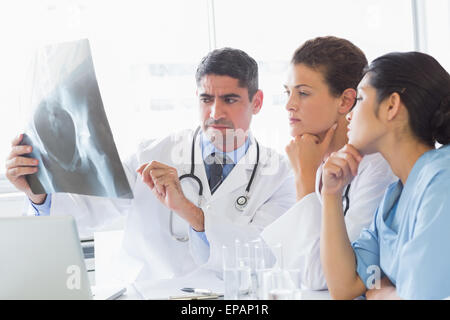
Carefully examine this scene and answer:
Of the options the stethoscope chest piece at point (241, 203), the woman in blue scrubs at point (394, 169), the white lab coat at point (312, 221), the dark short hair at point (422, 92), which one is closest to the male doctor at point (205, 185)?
the stethoscope chest piece at point (241, 203)

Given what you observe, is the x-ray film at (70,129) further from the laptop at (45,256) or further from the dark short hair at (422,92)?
the dark short hair at (422,92)

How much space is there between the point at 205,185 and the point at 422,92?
0.83 meters

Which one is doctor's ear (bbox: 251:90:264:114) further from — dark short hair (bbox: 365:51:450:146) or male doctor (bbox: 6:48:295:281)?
dark short hair (bbox: 365:51:450:146)

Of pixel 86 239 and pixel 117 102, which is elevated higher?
pixel 117 102

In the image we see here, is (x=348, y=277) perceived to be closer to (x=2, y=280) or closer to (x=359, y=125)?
(x=359, y=125)

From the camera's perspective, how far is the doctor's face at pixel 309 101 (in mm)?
1541

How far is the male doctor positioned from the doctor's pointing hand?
12cm

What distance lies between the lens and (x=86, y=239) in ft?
8.83

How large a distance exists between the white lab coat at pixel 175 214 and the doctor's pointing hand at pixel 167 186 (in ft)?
0.43

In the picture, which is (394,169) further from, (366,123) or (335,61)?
(335,61)

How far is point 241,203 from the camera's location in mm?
1780

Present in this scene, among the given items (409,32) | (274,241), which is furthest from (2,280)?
(409,32)

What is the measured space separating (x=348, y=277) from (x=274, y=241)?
246 millimetres

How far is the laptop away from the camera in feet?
3.21
